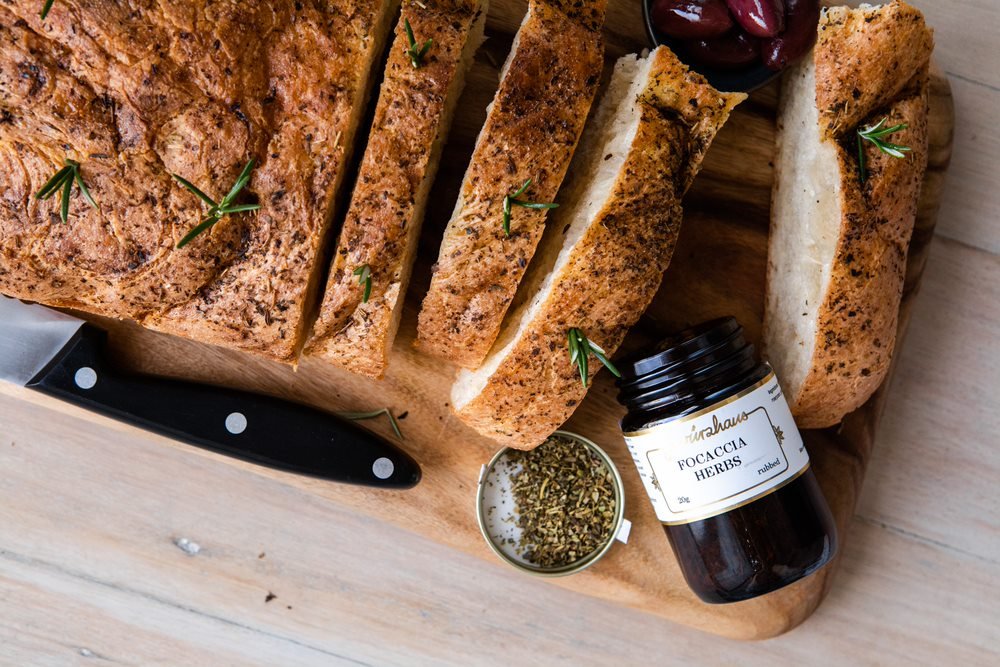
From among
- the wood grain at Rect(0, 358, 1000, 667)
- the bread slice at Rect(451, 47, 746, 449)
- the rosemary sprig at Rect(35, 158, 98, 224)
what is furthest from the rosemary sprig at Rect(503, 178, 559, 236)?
the wood grain at Rect(0, 358, 1000, 667)

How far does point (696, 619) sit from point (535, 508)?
86cm

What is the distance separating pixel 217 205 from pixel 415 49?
743mm

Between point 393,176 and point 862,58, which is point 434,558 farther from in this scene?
point 862,58

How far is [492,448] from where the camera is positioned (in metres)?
3.10

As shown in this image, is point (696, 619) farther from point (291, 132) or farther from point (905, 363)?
point (291, 132)

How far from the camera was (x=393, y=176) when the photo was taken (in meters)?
2.38

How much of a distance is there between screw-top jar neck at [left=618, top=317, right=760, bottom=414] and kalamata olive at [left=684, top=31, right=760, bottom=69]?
91cm

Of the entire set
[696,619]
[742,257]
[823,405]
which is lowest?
[696,619]

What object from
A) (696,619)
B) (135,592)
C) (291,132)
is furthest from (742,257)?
(135,592)

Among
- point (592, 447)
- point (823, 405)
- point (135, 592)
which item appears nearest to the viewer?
point (823, 405)

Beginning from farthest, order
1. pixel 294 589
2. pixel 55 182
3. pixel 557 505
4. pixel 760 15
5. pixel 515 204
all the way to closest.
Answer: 1. pixel 294 589
2. pixel 557 505
3. pixel 760 15
4. pixel 515 204
5. pixel 55 182

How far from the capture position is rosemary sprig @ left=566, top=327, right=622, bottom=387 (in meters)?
2.50

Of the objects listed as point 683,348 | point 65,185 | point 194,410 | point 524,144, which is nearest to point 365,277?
point 524,144

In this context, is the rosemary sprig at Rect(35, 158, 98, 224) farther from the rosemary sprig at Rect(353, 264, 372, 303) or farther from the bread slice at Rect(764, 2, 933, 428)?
the bread slice at Rect(764, 2, 933, 428)
